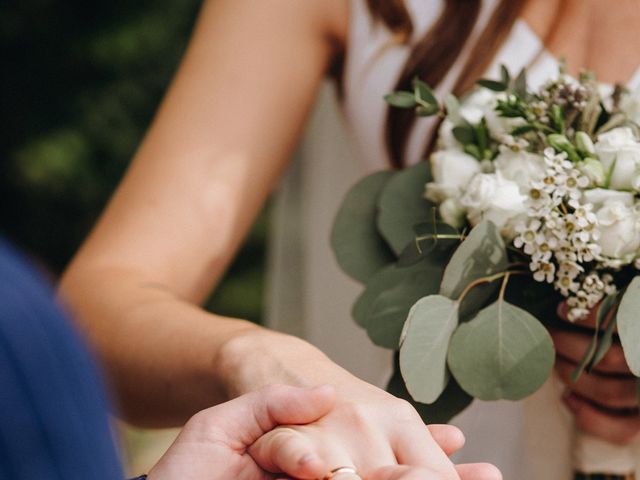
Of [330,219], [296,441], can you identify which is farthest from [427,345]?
[330,219]

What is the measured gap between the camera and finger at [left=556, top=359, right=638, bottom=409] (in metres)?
1.02

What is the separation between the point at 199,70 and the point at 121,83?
1.97 metres

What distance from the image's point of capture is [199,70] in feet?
4.50

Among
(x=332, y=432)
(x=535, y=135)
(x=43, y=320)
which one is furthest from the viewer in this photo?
(x=535, y=135)

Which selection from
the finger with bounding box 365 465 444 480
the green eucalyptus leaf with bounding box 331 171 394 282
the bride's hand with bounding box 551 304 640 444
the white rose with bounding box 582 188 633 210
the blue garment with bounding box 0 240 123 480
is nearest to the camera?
the blue garment with bounding box 0 240 123 480

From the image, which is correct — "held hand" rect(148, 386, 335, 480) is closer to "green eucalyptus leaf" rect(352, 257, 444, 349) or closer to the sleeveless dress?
"green eucalyptus leaf" rect(352, 257, 444, 349)

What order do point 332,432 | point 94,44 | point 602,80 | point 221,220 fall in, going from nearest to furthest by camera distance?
point 332,432
point 602,80
point 221,220
point 94,44

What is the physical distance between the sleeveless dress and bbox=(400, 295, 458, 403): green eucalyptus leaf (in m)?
0.28

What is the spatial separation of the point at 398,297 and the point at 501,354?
136mm

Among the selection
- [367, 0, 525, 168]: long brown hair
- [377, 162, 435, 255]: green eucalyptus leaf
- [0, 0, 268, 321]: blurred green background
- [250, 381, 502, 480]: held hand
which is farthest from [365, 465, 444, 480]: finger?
[0, 0, 268, 321]: blurred green background

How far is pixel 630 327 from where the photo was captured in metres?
0.85

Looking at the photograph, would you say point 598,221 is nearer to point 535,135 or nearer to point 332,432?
point 535,135

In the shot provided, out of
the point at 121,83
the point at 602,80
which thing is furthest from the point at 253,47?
the point at 121,83

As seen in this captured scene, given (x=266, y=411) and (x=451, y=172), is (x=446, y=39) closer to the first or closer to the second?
(x=451, y=172)
